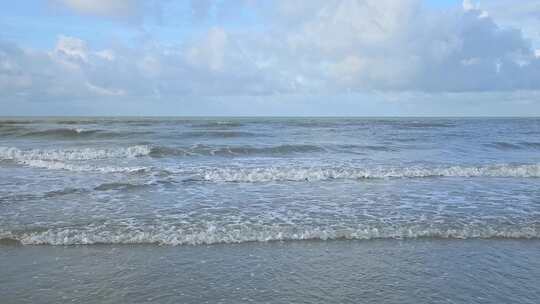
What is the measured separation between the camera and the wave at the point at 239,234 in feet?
25.4

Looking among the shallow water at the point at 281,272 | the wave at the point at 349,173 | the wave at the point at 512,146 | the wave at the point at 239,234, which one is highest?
the wave at the point at 512,146

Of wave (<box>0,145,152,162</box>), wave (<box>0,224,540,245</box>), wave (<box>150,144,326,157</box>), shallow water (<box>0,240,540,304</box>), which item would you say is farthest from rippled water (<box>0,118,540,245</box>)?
wave (<box>150,144,326,157</box>)

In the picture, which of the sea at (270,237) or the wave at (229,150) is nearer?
the sea at (270,237)

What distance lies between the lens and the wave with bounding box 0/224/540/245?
775 centimetres

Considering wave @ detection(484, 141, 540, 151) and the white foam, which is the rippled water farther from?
wave @ detection(484, 141, 540, 151)

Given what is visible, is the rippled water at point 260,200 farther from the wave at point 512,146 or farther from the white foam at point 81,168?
the wave at point 512,146

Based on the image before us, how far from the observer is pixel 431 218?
9.29 meters

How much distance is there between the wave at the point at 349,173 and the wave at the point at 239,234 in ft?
20.6

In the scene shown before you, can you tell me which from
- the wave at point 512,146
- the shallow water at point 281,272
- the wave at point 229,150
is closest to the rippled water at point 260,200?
the shallow water at point 281,272

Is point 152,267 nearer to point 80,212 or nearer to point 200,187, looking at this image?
point 80,212

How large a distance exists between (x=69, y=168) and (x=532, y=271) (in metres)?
16.3

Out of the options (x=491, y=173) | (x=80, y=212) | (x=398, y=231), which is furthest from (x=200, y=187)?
(x=491, y=173)

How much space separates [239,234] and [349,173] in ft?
28.1

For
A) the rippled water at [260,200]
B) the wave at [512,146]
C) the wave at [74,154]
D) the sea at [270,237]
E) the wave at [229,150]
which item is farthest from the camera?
the wave at [512,146]
